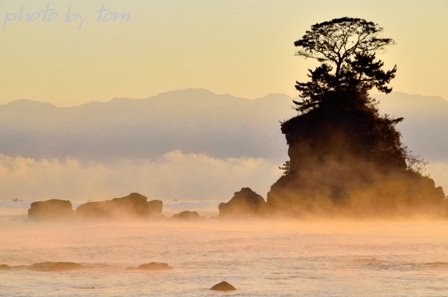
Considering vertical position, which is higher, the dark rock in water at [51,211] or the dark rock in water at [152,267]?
the dark rock in water at [51,211]

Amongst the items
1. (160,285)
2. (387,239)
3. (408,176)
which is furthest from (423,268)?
(408,176)

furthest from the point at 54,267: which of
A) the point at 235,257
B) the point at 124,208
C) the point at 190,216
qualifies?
the point at 190,216

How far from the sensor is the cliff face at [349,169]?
9831 cm

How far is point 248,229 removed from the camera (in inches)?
3999

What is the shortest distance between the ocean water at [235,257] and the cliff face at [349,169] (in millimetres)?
2021

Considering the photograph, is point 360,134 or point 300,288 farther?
point 360,134

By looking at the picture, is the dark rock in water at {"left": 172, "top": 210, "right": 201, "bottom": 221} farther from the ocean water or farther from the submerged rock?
the submerged rock

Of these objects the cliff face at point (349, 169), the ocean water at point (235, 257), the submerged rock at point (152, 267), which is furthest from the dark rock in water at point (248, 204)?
the submerged rock at point (152, 267)

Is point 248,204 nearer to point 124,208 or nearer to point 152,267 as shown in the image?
point 124,208

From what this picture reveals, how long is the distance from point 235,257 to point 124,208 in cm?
5696

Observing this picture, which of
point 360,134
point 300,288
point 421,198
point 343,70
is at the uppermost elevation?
point 343,70

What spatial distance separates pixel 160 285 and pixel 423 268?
18391 millimetres

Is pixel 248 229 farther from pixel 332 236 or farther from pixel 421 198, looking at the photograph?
pixel 421 198

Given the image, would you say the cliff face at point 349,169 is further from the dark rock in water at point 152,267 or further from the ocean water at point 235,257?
the dark rock in water at point 152,267
